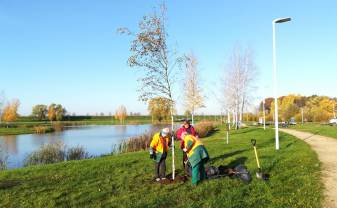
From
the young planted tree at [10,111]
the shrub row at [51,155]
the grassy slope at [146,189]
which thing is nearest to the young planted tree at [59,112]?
the young planted tree at [10,111]


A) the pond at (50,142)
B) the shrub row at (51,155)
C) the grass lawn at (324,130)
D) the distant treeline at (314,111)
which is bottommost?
the pond at (50,142)

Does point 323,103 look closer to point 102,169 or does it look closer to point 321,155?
point 321,155

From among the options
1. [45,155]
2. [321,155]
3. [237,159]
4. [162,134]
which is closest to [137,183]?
[162,134]

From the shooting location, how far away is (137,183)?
9.01m

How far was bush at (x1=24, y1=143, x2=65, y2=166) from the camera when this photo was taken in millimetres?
17712

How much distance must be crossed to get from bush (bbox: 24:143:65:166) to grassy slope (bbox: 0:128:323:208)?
6.26 metres

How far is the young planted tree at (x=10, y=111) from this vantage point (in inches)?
2955

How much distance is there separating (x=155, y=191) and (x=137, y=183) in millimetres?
1159

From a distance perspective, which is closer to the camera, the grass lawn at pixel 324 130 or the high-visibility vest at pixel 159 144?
the high-visibility vest at pixel 159 144

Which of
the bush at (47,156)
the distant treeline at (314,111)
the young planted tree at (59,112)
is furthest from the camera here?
the young planted tree at (59,112)

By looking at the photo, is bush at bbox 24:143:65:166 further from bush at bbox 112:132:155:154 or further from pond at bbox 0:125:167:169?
bush at bbox 112:132:155:154

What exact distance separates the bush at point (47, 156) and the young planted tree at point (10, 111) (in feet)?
206

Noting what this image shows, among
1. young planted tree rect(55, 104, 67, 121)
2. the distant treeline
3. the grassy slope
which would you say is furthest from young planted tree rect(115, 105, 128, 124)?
the grassy slope

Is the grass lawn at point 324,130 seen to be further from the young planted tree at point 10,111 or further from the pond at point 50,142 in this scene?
the young planted tree at point 10,111
